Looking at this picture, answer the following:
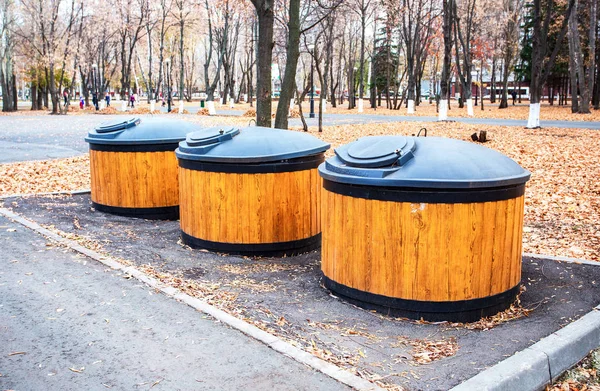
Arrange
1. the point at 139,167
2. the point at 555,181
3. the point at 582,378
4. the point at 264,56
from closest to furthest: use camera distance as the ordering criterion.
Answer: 1. the point at 582,378
2. the point at 139,167
3. the point at 555,181
4. the point at 264,56

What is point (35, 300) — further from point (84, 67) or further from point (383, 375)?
point (84, 67)

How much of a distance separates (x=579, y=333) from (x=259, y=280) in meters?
2.88

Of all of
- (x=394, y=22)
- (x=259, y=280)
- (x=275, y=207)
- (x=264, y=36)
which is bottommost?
(x=259, y=280)

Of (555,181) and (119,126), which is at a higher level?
(119,126)

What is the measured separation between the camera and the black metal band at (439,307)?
16.0 ft

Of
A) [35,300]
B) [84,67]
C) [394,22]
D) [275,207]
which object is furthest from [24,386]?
[84,67]

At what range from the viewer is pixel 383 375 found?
12.8 ft

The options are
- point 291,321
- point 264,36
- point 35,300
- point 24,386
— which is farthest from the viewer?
point 264,36

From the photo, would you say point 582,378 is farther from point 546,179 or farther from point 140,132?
point 546,179

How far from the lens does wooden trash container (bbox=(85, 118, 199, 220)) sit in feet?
28.4

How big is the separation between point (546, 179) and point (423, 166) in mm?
7618

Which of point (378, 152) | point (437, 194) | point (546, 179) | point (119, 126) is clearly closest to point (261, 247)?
point (378, 152)

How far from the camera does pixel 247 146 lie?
678 centimetres

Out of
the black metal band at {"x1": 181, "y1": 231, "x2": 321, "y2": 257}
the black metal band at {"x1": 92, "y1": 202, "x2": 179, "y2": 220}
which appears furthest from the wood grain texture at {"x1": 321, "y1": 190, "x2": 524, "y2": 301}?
the black metal band at {"x1": 92, "y1": 202, "x2": 179, "y2": 220}
